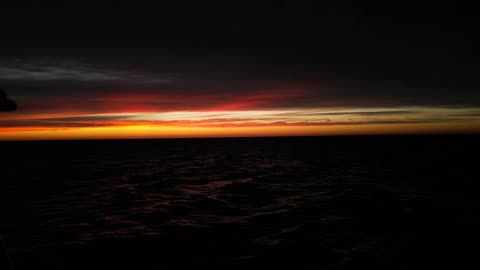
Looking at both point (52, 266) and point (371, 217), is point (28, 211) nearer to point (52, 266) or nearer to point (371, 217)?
point (52, 266)

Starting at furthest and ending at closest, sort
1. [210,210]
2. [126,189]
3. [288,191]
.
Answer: [126,189] < [288,191] < [210,210]

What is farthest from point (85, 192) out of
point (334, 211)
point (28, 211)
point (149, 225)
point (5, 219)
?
point (334, 211)

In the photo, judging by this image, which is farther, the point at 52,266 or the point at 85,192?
the point at 85,192

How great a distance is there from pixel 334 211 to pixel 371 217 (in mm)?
2144

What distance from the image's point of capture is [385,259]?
1102cm

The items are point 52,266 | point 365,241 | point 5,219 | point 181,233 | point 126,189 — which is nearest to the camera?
point 52,266

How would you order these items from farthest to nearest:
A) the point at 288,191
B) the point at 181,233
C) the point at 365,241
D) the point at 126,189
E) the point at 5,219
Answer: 1. the point at 126,189
2. the point at 288,191
3. the point at 5,219
4. the point at 181,233
5. the point at 365,241

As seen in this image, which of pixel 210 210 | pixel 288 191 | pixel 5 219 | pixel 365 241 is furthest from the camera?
pixel 288 191

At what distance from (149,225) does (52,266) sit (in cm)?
546

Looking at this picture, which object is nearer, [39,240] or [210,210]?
[39,240]

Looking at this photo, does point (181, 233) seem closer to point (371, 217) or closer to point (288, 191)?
point (371, 217)

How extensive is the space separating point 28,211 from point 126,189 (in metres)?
9.10

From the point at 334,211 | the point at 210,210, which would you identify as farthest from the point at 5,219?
the point at 334,211

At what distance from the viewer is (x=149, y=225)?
15711 mm
